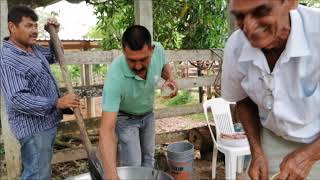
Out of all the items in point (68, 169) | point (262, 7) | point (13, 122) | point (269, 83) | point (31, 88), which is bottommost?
point (68, 169)

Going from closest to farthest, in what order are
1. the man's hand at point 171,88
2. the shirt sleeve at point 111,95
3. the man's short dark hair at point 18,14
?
the shirt sleeve at point 111,95
the man's short dark hair at point 18,14
the man's hand at point 171,88

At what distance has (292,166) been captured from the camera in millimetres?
1138

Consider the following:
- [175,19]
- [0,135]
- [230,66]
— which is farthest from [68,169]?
[230,66]

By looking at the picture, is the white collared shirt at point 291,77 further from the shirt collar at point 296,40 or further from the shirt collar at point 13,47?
the shirt collar at point 13,47

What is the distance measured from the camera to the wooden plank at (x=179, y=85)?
292 centimetres

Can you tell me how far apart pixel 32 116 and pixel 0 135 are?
0.66 m

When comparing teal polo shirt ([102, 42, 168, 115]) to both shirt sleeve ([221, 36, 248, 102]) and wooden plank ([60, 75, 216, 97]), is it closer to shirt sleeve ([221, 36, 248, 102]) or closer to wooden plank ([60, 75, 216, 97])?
wooden plank ([60, 75, 216, 97])

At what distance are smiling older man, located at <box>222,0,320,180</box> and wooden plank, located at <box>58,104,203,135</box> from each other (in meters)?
2.05

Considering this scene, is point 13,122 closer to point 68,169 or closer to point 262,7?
point 68,169

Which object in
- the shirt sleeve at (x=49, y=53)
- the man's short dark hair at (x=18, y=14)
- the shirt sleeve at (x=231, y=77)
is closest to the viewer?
the shirt sleeve at (x=231, y=77)

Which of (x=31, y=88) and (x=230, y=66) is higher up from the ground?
(x=230, y=66)

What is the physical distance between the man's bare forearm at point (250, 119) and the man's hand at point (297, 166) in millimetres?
270

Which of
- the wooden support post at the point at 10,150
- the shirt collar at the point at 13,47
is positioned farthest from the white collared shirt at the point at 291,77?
the wooden support post at the point at 10,150

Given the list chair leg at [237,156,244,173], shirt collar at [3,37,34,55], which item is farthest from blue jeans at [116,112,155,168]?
chair leg at [237,156,244,173]
